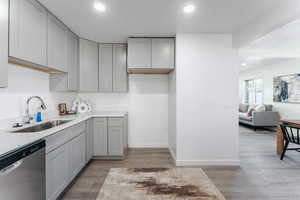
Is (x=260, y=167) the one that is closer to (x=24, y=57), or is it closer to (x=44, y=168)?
(x=44, y=168)

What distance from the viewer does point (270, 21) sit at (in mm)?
2322

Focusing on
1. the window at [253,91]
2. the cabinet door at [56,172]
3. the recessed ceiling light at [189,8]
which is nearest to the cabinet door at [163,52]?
the recessed ceiling light at [189,8]

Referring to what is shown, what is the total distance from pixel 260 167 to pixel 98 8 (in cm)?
371

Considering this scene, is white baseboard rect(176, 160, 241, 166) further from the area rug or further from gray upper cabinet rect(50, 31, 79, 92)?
gray upper cabinet rect(50, 31, 79, 92)

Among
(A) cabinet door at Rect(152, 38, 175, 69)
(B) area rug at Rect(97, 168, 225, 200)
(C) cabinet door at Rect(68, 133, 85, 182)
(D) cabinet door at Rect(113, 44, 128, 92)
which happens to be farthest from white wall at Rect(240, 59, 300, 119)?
(C) cabinet door at Rect(68, 133, 85, 182)

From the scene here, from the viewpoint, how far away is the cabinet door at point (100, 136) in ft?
10.5

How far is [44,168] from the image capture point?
1606mm

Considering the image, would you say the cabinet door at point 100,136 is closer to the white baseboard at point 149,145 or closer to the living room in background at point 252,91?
the white baseboard at point 149,145

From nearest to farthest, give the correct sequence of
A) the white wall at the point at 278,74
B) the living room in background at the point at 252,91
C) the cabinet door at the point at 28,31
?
1. the cabinet door at the point at 28,31
2. the white wall at the point at 278,74
3. the living room in background at the point at 252,91

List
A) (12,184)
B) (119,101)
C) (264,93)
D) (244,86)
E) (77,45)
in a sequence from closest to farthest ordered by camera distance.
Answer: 1. (12,184)
2. (77,45)
3. (119,101)
4. (264,93)
5. (244,86)

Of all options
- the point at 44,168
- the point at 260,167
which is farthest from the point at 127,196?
the point at 260,167

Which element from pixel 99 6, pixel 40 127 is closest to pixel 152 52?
pixel 99 6

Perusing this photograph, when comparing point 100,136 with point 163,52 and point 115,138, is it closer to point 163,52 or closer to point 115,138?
point 115,138

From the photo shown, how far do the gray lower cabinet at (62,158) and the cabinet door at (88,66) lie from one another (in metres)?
1.15
